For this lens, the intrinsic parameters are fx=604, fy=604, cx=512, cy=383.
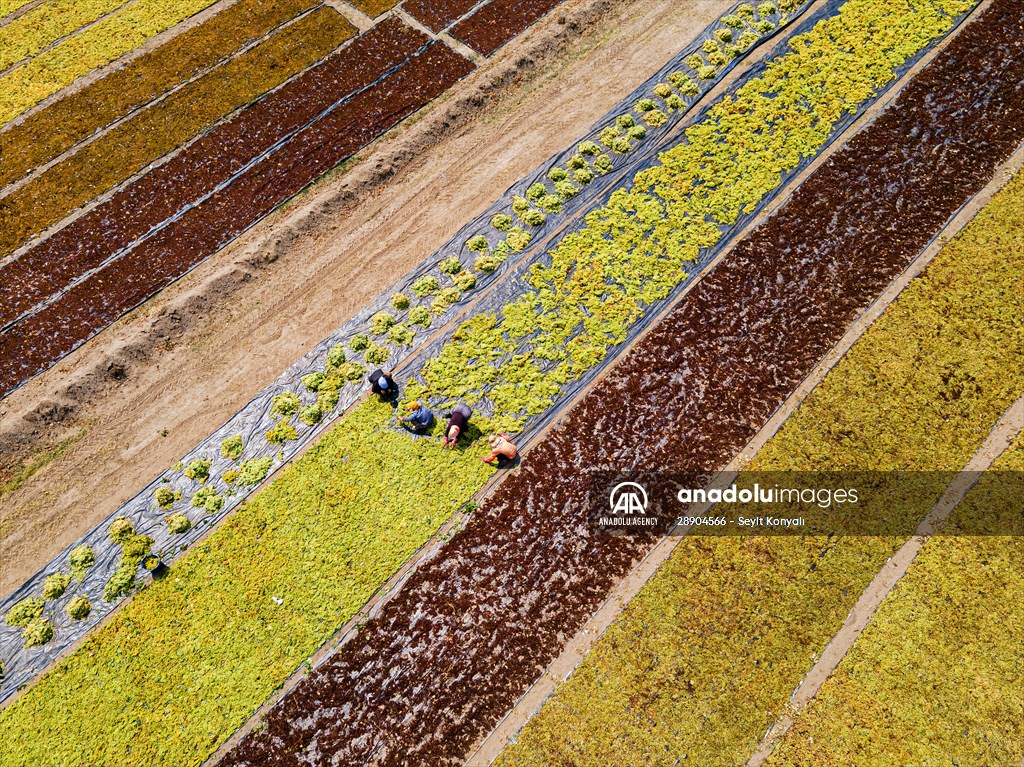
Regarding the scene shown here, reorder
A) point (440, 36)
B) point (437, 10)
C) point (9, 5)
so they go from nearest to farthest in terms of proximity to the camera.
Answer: point (440, 36)
point (437, 10)
point (9, 5)

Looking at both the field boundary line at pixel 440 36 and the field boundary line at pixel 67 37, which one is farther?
the field boundary line at pixel 67 37

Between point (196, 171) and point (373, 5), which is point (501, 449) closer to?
point (196, 171)

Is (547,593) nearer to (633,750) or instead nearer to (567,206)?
(633,750)

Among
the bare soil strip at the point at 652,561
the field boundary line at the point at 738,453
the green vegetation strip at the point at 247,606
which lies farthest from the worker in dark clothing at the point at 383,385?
the bare soil strip at the point at 652,561

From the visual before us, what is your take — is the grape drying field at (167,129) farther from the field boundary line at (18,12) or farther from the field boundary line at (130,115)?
the field boundary line at (18,12)

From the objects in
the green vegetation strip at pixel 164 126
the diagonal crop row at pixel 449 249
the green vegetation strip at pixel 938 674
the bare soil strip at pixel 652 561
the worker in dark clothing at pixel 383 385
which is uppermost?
the green vegetation strip at pixel 164 126

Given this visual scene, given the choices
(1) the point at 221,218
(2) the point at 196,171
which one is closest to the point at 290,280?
(1) the point at 221,218

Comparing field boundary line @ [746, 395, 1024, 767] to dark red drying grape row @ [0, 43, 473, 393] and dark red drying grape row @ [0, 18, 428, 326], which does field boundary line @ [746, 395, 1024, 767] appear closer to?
dark red drying grape row @ [0, 43, 473, 393]
